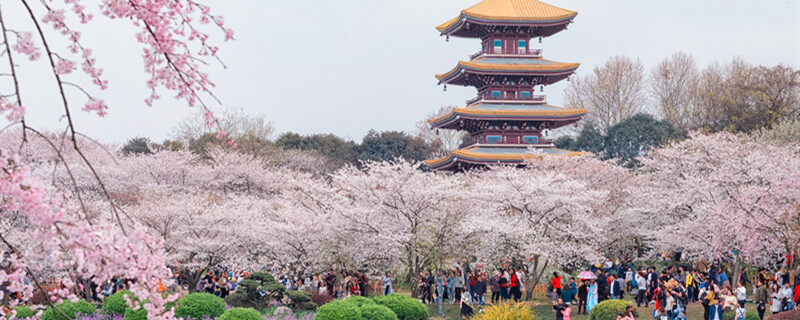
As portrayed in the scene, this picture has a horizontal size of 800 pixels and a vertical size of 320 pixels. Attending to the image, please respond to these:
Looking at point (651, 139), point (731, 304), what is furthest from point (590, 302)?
point (651, 139)

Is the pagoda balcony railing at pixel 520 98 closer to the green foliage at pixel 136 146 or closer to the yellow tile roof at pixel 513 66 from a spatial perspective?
the yellow tile roof at pixel 513 66

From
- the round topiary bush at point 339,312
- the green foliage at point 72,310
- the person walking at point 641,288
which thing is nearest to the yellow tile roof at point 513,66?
the person walking at point 641,288

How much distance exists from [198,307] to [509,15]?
30.5 m

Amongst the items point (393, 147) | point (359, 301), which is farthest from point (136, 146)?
point (359, 301)

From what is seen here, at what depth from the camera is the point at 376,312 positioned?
18.9m

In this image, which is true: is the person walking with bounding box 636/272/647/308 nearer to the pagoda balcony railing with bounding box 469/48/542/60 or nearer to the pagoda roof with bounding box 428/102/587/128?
the pagoda roof with bounding box 428/102/587/128

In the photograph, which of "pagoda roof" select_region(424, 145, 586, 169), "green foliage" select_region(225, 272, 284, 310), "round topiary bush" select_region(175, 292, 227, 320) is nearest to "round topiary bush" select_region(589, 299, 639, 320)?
"green foliage" select_region(225, 272, 284, 310)

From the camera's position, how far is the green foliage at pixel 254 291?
891 inches

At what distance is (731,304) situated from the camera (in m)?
18.2

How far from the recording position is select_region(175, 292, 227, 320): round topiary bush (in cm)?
1889

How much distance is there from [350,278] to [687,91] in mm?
42117

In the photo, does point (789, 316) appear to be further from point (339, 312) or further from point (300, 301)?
point (300, 301)

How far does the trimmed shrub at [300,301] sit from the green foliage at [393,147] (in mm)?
41454

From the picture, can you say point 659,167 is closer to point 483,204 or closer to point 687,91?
point 483,204
